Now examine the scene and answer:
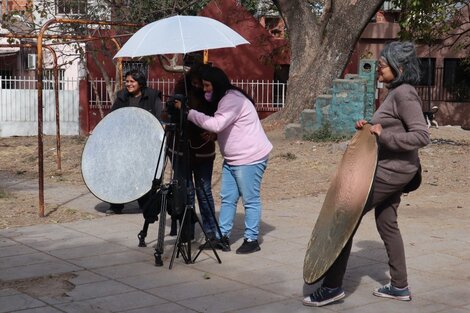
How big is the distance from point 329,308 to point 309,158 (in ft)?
26.8

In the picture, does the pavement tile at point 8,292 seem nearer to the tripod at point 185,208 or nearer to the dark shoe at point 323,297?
the tripod at point 185,208

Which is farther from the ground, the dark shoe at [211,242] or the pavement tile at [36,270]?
the dark shoe at [211,242]

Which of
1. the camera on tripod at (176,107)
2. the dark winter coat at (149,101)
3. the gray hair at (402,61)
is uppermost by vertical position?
the gray hair at (402,61)

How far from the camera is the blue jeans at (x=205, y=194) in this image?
7.91 m

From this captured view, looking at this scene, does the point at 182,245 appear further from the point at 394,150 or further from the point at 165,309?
the point at 394,150

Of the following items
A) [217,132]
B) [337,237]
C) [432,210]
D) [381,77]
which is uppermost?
[381,77]

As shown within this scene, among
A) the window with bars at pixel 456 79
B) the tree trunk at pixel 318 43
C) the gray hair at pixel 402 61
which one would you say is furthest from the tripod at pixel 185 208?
the window with bars at pixel 456 79

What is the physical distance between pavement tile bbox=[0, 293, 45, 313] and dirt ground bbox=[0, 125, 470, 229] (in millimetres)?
2933

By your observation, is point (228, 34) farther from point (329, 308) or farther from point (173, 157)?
point (329, 308)

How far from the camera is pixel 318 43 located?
1827 centimetres

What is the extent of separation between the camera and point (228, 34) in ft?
25.0

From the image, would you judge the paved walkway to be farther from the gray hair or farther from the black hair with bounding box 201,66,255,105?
the gray hair

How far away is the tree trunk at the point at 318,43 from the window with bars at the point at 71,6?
20.4ft

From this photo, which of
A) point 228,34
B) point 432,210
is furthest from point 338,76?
point 228,34
